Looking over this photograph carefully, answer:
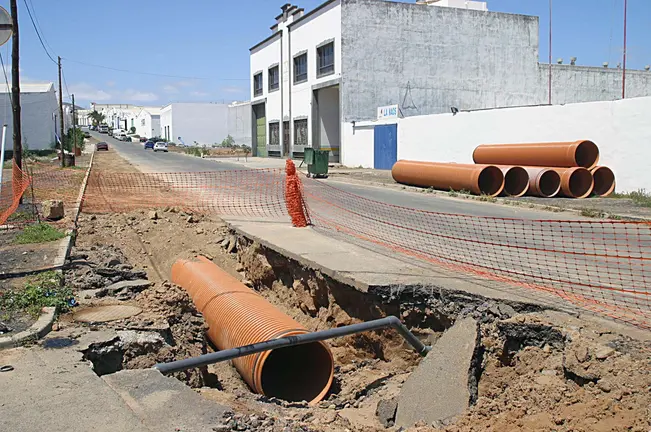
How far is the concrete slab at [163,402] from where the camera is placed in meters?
3.86

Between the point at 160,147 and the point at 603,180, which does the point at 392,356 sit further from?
the point at 160,147

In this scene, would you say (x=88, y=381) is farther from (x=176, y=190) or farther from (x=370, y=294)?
(x=176, y=190)

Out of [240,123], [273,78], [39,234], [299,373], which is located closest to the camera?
[299,373]

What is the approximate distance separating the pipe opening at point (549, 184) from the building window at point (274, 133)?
110ft

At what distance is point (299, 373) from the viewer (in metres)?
6.29

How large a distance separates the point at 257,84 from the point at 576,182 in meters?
41.3

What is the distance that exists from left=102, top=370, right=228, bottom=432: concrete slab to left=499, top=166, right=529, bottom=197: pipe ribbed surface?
53.8 ft

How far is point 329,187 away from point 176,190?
580cm

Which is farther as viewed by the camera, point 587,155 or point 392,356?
point 587,155

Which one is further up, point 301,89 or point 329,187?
point 301,89

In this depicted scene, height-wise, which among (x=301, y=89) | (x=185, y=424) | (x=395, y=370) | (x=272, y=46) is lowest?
(x=395, y=370)

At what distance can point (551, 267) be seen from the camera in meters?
8.38

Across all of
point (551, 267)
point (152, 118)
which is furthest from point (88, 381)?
point (152, 118)

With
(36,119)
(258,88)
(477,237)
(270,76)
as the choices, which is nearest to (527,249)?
(477,237)
